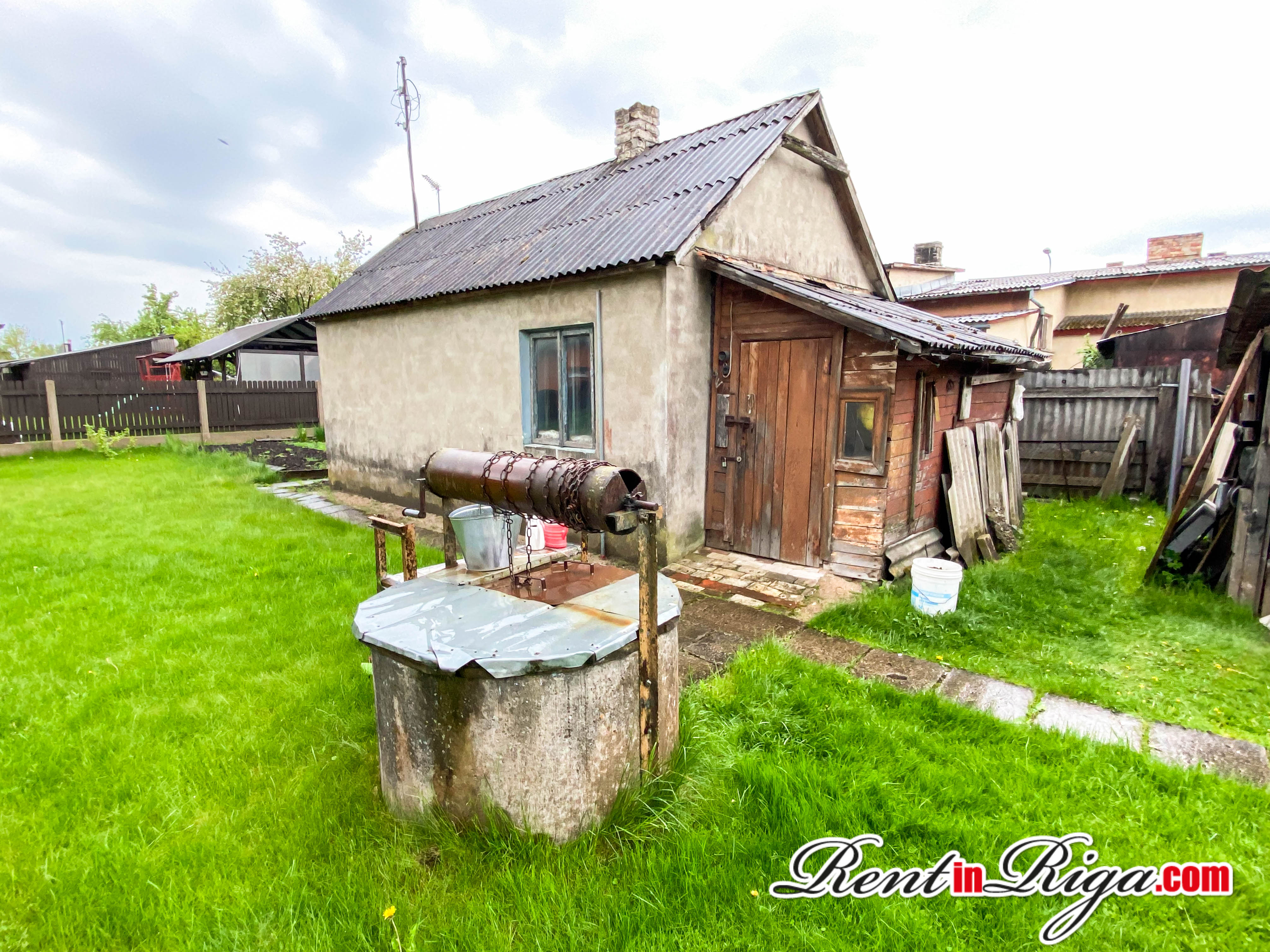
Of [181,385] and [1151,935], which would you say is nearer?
[1151,935]

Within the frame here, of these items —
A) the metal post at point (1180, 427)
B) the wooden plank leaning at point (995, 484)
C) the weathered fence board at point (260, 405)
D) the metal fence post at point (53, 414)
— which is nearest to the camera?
the wooden plank leaning at point (995, 484)

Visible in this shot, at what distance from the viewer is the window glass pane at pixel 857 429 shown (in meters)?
5.56

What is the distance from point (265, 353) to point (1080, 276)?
30.4m

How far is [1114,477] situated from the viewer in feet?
29.3

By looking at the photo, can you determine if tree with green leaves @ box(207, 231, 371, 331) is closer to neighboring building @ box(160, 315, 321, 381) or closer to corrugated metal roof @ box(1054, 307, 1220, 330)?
neighboring building @ box(160, 315, 321, 381)

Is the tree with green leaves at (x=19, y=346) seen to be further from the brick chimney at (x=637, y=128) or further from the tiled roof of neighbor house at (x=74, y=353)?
the brick chimney at (x=637, y=128)

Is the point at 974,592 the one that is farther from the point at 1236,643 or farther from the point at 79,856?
the point at 79,856

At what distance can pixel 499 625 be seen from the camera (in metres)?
2.61

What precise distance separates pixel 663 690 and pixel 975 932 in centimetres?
141

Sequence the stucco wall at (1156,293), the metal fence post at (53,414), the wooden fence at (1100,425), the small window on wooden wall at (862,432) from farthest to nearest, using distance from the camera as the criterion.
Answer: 1. the stucco wall at (1156,293)
2. the metal fence post at (53,414)
3. the wooden fence at (1100,425)
4. the small window on wooden wall at (862,432)

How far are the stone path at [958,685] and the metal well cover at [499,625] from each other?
1.35 metres

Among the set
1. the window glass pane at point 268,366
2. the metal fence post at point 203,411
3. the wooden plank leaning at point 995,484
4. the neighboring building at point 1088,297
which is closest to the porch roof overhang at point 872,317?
the wooden plank leaning at point 995,484

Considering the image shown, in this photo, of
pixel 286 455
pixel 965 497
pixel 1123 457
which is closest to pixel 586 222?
pixel 965 497

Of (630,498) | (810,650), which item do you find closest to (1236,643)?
(810,650)
